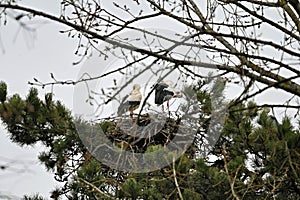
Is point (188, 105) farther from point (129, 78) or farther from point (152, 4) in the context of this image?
point (129, 78)

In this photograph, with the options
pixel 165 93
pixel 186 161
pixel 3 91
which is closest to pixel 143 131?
pixel 165 93

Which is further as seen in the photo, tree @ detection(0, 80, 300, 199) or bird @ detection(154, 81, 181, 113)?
bird @ detection(154, 81, 181, 113)

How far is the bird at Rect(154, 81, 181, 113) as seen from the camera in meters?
4.98

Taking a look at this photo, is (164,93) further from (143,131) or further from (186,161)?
(186,161)

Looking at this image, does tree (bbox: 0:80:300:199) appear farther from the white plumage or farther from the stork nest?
the white plumage

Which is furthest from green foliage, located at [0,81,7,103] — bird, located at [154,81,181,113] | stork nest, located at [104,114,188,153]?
bird, located at [154,81,181,113]

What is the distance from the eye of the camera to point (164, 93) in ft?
17.5

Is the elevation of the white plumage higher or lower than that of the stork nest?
higher

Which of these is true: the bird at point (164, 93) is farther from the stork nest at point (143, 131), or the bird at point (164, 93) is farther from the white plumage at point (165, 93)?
the stork nest at point (143, 131)

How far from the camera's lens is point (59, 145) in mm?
4512

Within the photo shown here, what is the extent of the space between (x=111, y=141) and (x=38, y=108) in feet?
2.31

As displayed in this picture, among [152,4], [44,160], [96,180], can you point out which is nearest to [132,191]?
[96,180]

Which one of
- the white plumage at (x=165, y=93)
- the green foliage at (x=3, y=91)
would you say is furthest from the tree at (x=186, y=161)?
the white plumage at (x=165, y=93)

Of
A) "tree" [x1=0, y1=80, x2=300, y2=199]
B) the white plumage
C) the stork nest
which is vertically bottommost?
"tree" [x1=0, y1=80, x2=300, y2=199]
